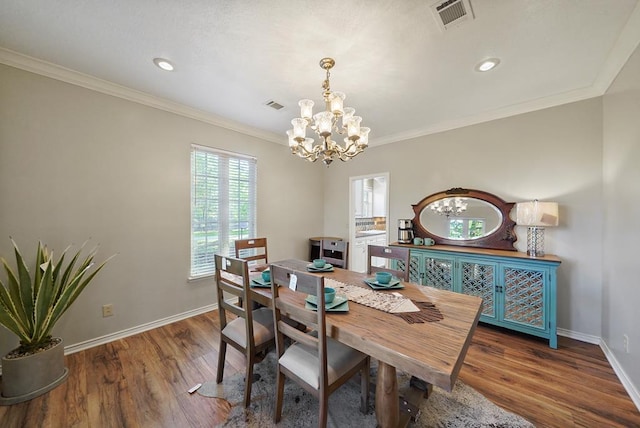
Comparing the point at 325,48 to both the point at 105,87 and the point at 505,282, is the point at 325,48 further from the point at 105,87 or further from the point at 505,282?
the point at 505,282

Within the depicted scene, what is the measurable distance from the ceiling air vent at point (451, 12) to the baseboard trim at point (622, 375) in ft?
9.51

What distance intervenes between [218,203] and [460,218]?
3469 mm

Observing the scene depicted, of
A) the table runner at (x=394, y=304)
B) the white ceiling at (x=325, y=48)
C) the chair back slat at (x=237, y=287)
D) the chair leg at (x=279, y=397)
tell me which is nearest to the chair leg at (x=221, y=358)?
the chair back slat at (x=237, y=287)

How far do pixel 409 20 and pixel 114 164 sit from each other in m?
3.09

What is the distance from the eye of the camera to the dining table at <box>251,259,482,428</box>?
3.24ft

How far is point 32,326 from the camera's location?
6.04 ft

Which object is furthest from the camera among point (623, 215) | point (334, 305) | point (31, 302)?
point (623, 215)

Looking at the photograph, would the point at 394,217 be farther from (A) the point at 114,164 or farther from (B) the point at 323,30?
(A) the point at 114,164

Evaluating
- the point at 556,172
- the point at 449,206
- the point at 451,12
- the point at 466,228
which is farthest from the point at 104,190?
the point at 556,172

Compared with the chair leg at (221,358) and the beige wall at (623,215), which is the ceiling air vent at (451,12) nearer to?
the beige wall at (623,215)

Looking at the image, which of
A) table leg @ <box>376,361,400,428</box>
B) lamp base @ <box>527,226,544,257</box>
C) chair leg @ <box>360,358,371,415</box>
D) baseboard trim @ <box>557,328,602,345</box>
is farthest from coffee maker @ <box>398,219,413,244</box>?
table leg @ <box>376,361,400,428</box>

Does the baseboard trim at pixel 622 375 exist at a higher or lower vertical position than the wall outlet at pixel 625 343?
lower

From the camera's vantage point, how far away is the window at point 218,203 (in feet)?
10.5

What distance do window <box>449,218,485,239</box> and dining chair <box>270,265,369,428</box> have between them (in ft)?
8.14
